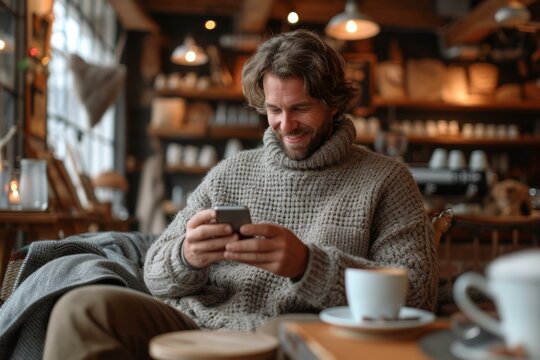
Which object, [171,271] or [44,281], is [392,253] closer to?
[171,271]

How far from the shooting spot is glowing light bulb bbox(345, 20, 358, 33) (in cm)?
508

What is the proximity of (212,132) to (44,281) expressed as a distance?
5.18 meters

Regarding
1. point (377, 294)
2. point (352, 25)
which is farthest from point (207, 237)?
point (352, 25)

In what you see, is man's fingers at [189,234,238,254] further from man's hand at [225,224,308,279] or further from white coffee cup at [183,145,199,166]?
white coffee cup at [183,145,199,166]

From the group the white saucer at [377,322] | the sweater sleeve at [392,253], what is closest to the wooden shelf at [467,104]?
the sweater sleeve at [392,253]

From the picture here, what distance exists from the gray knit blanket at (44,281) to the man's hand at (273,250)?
1.51 ft

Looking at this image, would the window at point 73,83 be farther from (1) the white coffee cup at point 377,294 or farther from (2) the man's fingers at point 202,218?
(1) the white coffee cup at point 377,294

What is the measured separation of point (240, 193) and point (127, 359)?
0.80m

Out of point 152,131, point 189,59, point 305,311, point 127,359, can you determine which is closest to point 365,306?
point 127,359

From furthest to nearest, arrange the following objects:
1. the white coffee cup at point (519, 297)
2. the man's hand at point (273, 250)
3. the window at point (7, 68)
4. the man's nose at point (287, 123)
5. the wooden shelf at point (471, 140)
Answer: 1. the wooden shelf at point (471, 140)
2. the window at point (7, 68)
3. the man's nose at point (287, 123)
4. the man's hand at point (273, 250)
5. the white coffee cup at point (519, 297)

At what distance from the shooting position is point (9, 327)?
1.75 meters

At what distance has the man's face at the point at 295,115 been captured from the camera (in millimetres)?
1973

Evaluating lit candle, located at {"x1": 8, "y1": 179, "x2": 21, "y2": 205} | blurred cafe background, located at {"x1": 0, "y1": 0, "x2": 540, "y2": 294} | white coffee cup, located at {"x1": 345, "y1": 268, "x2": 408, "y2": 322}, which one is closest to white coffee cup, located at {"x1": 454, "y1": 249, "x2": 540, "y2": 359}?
white coffee cup, located at {"x1": 345, "y1": 268, "x2": 408, "y2": 322}

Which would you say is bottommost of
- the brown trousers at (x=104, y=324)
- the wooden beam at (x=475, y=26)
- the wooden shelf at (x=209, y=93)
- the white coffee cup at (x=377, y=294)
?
the brown trousers at (x=104, y=324)
